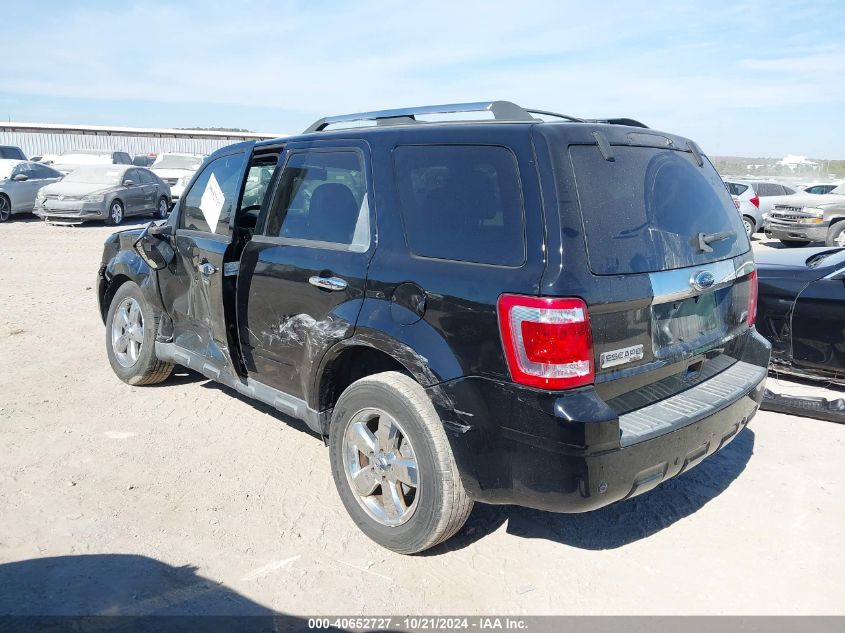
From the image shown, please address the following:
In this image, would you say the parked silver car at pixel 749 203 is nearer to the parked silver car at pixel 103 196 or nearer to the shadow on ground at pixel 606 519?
the shadow on ground at pixel 606 519

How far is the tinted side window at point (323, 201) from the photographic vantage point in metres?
3.52

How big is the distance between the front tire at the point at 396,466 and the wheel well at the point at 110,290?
3090 mm

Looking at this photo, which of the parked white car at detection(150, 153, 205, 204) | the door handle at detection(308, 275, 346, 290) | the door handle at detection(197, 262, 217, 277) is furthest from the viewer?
the parked white car at detection(150, 153, 205, 204)

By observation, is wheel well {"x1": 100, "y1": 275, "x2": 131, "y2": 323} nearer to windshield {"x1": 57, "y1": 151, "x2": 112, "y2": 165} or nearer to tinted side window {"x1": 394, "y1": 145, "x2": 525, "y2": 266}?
tinted side window {"x1": 394, "y1": 145, "x2": 525, "y2": 266}

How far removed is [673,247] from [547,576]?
1622 millimetres

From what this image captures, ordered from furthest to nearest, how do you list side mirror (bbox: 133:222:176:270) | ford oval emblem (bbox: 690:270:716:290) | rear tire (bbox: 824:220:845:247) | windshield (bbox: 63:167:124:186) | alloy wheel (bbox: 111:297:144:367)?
1. windshield (bbox: 63:167:124:186)
2. rear tire (bbox: 824:220:845:247)
3. alloy wheel (bbox: 111:297:144:367)
4. side mirror (bbox: 133:222:176:270)
5. ford oval emblem (bbox: 690:270:716:290)

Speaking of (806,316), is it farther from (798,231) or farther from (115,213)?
(115,213)

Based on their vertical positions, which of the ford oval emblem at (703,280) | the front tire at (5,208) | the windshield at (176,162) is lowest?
the front tire at (5,208)

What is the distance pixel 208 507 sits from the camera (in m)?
3.73

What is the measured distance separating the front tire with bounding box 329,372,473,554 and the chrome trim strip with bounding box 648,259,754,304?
3.64 ft

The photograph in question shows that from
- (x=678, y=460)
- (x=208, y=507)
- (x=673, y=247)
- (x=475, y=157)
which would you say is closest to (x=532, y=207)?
(x=475, y=157)

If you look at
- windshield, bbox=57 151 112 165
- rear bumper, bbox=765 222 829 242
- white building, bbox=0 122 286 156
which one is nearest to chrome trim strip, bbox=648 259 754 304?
rear bumper, bbox=765 222 829 242

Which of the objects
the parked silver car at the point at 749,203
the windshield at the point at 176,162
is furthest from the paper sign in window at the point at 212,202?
the windshield at the point at 176,162

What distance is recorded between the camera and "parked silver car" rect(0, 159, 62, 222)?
1769 centimetres
